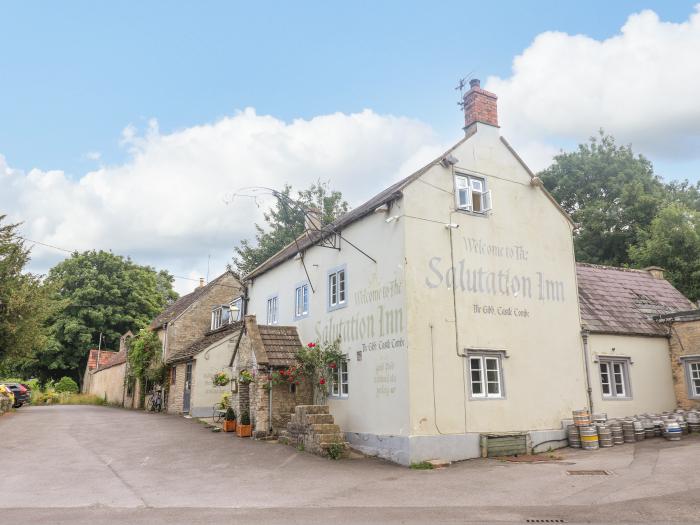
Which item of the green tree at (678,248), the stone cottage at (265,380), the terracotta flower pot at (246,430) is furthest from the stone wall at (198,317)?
the green tree at (678,248)

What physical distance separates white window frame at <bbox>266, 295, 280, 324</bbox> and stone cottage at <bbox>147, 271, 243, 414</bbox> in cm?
530

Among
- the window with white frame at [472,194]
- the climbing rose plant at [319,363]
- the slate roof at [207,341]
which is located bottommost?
the climbing rose plant at [319,363]

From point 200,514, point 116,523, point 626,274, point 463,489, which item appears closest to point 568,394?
point 463,489

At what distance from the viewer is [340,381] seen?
1778 cm

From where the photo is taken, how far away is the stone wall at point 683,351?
19812 mm

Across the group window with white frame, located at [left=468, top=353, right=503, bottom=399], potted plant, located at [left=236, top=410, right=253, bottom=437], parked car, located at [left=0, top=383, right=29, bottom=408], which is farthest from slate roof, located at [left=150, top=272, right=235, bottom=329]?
window with white frame, located at [left=468, top=353, right=503, bottom=399]

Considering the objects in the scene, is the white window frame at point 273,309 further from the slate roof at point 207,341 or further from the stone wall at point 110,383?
the stone wall at point 110,383

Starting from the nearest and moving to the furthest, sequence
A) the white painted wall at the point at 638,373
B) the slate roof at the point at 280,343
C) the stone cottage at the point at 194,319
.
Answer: the white painted wall at the point at 638,373 < the slate roof at the point at 280,343 < the stone cottage at the point at 194,319

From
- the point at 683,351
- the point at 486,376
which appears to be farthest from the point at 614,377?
the point at 486,376

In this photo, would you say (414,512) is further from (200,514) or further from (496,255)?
(496,255)

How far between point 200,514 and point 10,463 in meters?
8.17

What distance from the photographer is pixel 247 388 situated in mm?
20328

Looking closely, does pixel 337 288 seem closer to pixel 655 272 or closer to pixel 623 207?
pixel 655 272

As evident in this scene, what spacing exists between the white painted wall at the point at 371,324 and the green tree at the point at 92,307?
1561 inches
